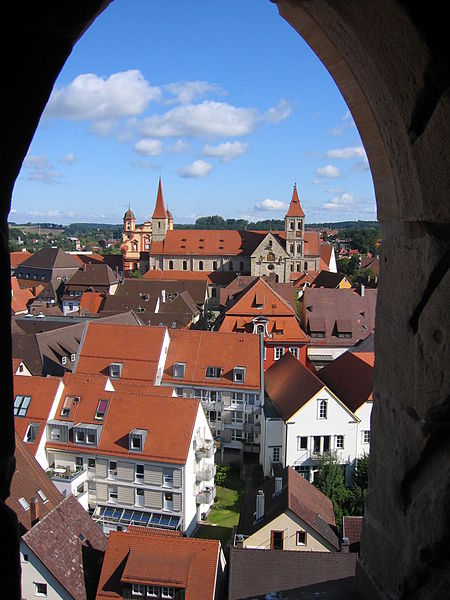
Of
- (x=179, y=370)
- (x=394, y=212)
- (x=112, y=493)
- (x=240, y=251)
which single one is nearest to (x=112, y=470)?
(x=112, y=493)

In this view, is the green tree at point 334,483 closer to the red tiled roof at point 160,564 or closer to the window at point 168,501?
the window at point 168,501

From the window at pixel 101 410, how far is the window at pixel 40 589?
24.4 feet

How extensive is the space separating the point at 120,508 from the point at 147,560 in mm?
6525

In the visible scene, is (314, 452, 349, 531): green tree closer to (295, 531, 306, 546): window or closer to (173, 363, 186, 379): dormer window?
(295, 531, 306, 546): window

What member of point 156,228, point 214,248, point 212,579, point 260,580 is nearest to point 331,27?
point 260,580

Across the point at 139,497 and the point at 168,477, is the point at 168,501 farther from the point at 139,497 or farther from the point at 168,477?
the point at 139,497

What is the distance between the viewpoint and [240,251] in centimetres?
7094

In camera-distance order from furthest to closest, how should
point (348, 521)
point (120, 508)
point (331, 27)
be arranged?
1. point (120, 508)
2. point (348, 521)
3. point (331, 27)

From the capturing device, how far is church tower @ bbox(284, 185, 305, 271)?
65875 millimetres

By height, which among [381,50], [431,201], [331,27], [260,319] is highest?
[331,27]

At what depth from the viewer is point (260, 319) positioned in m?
33.1

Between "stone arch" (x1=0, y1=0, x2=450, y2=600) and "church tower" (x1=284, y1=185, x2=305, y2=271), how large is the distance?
210ft

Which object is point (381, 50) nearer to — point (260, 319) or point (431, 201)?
point (431, 201)

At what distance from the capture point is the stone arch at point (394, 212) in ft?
5.14
